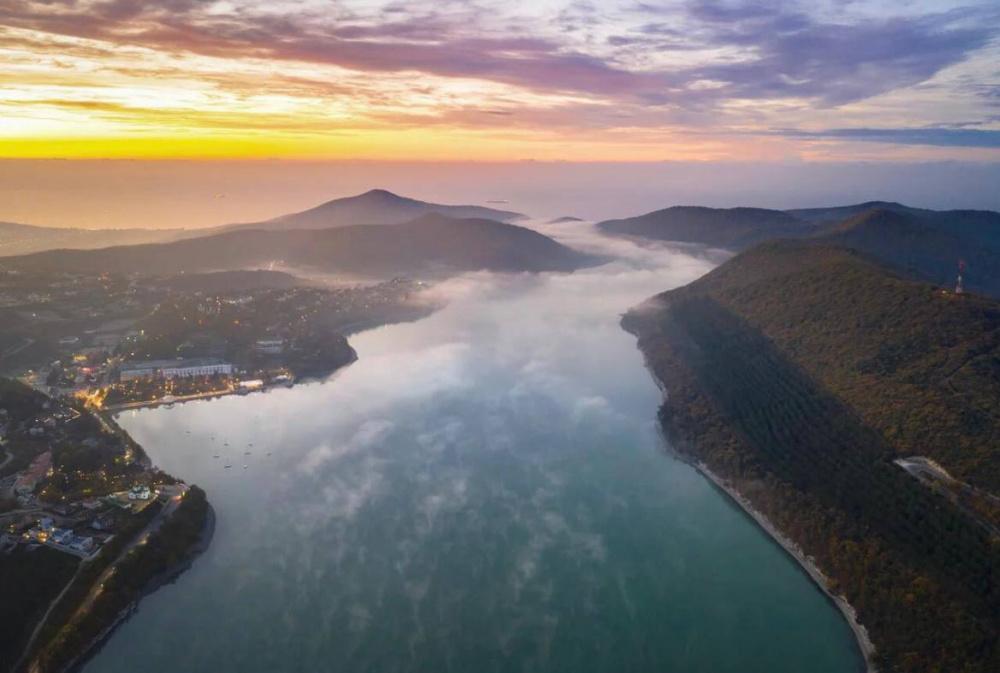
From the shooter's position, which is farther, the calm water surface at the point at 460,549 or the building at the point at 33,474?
the building at the point at 33,474

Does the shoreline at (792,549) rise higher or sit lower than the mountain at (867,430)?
lower

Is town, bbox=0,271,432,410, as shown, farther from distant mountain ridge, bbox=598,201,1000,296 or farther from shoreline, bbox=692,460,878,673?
distant mountain ridge, bbox=598,201,1000,296

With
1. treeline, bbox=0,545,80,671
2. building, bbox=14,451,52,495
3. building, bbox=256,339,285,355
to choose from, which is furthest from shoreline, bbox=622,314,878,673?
building, bbox=14,451,52,495

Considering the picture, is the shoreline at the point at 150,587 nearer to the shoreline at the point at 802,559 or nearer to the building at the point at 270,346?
the building at the point at 270,346

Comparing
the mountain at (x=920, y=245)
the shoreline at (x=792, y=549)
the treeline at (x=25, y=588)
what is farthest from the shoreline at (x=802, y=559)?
the mountain at (x=920, y=245)

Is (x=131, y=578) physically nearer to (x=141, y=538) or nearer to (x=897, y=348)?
(x=141, y=538)

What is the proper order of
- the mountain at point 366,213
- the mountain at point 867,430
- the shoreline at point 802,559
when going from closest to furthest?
the shoreline at point 802,559 → the mountain at point 867,430 → the mountain at point 366,213

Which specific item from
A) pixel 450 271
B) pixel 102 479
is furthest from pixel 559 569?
pixel 450 271
